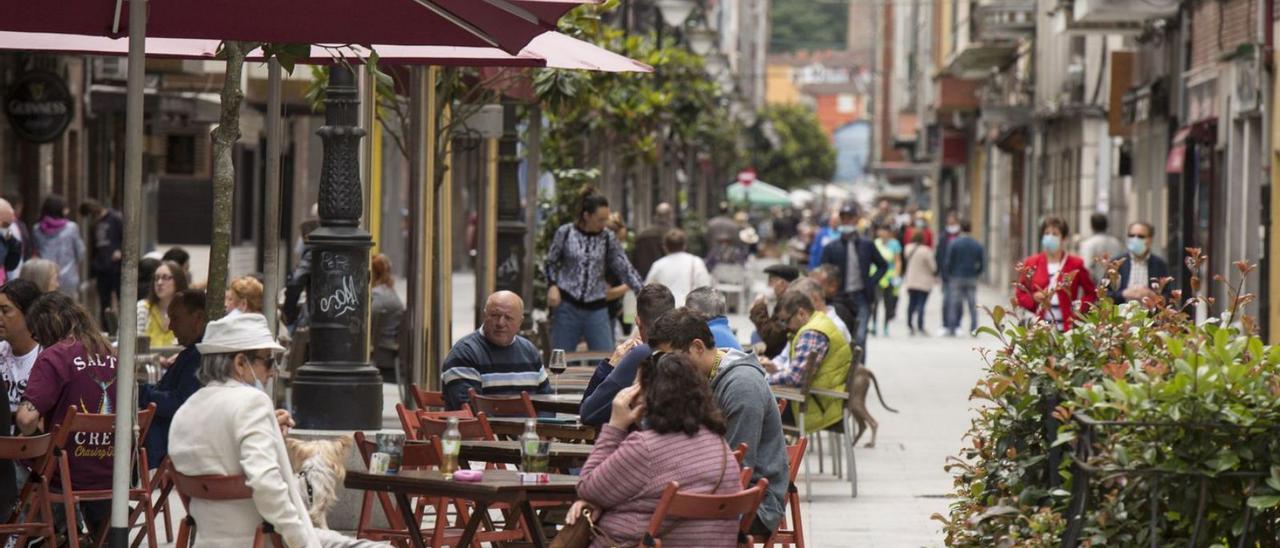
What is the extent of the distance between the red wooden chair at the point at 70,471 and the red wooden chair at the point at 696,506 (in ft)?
8.03

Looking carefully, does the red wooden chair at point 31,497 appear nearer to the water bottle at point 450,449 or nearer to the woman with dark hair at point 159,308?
the water bottle at point 450,449

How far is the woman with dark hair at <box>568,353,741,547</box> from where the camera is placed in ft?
23.8

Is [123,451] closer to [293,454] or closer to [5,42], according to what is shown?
[293,454]

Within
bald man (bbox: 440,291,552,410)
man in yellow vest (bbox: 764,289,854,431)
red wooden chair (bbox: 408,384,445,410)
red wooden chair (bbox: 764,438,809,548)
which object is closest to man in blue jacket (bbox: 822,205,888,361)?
man in yellow vest (bbox: 764,289,854,431)

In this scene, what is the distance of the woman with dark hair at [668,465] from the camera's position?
725 centimetres

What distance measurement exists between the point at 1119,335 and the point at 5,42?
15.8ft

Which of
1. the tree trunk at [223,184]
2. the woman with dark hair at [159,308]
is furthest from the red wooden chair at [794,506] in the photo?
the woman with dark hair at [159,308]

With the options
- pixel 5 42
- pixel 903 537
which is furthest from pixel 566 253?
pixel 5 42

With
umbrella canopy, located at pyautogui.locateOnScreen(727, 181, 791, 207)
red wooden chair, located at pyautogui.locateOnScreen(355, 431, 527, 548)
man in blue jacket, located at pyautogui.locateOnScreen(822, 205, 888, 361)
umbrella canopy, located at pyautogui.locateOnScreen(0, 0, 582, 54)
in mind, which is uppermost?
umbrella canopy, located at pyautogui.locateOnScreen(727, 181, 791, 207)

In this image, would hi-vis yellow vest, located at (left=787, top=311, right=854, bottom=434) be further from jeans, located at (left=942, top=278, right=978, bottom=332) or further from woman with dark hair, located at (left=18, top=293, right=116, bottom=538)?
jeans, located at (left=942, top=278, right=978, bottom=332)

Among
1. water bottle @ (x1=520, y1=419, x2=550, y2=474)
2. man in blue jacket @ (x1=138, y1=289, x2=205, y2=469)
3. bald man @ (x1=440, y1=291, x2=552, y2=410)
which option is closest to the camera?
water bottle @ (x1=520, y1=419, x2=550, y2=474)

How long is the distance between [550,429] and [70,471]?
2.13m

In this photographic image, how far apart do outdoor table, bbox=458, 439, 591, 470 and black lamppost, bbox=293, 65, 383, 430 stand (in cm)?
284

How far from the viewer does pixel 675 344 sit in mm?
8141
